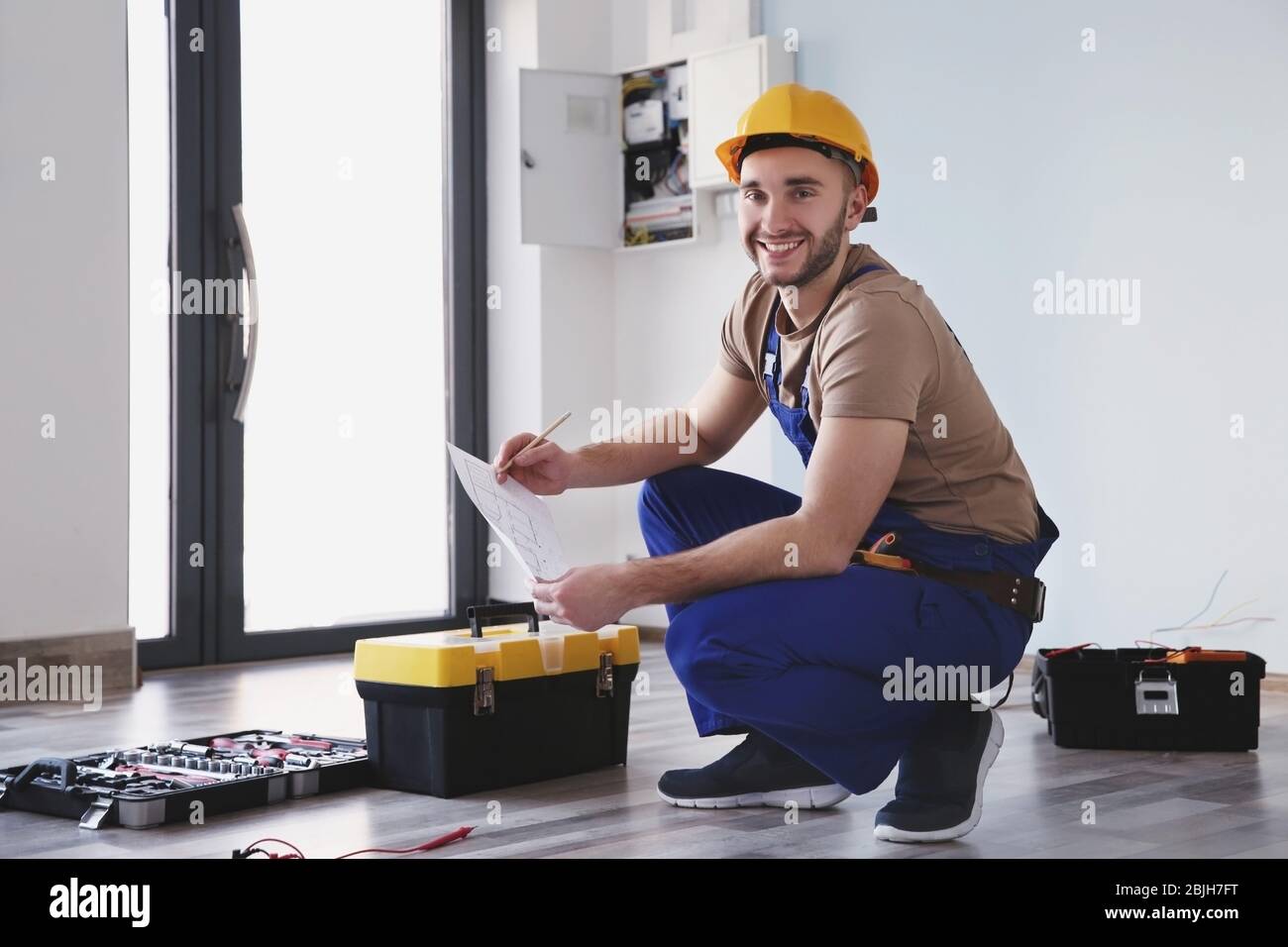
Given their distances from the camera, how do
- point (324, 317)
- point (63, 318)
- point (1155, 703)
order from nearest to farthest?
point (1155, 703) < point (63, 318) < point (324, 317)

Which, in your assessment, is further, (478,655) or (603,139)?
(603,139)

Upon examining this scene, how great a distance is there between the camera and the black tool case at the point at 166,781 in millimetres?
2143

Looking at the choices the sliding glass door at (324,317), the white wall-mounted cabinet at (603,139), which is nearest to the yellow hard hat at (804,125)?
the white wall-mounted cabinet at (603,139)

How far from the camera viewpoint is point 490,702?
2.35 meters

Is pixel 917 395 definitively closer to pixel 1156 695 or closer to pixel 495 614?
pixel 495 614

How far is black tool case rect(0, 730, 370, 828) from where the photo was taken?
2143mm

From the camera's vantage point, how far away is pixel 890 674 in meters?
2.02

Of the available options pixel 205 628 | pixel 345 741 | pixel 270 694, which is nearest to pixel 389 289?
pixel 205 628

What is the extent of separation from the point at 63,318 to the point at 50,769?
177 centimetres

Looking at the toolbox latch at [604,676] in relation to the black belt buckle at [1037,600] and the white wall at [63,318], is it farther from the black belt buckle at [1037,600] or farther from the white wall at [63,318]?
the white wall at [63,318]

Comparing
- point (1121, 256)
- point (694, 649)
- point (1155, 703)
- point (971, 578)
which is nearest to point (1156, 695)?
point (1155, 703)

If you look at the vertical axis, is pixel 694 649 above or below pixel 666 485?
below

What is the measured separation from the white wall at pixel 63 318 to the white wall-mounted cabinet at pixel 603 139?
1.41 meters
